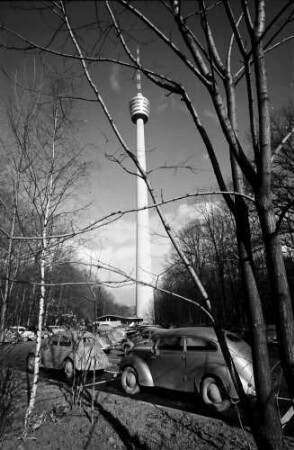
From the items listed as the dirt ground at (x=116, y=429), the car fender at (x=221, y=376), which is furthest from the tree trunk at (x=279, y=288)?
the car fender at (x=221, y=376)

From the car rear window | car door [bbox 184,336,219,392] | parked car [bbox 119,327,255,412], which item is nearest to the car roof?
parked car [bbox 119,327,255,412]

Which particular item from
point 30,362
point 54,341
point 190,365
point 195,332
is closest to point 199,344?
point 195,332

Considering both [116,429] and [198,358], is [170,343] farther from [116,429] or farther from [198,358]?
[116,429]

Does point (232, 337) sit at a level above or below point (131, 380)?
above

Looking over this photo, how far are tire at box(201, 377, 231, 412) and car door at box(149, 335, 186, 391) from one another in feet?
1.98

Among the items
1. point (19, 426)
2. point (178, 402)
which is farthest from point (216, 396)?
point (19, 426)

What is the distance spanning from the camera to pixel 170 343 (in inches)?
279

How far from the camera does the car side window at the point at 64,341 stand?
10490 millimetres

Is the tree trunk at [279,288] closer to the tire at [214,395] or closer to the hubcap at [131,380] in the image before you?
the tire at [214,395]

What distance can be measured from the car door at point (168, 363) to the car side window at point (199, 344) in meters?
0.26

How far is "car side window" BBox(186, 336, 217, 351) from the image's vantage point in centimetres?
630

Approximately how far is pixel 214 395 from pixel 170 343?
1.68 m

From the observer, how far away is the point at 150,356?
718cm

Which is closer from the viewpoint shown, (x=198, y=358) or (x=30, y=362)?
(x=198, y=358)
